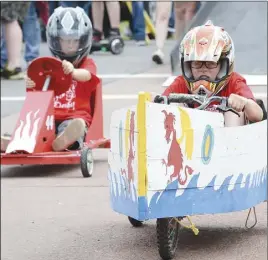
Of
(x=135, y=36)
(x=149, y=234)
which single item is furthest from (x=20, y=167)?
(x=135, y=36)

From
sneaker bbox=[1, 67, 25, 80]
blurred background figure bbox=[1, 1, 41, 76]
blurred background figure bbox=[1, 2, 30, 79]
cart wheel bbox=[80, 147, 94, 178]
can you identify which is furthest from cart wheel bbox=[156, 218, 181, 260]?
blurred background figure bbox=[1, 1, 41, 76]

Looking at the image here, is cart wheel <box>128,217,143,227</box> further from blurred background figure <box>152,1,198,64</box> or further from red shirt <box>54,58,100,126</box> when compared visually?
blurred background figure <box>152,1,198,64</box>

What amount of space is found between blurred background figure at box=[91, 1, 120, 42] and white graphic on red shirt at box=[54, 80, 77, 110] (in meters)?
6.78

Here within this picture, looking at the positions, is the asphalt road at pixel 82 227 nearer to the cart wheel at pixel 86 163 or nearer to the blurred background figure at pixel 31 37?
the cart wheel at pixel 86 163

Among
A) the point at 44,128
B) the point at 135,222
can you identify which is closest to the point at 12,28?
the point at 44,128

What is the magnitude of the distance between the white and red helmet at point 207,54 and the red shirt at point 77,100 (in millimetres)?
2417

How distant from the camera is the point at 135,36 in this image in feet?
54.7

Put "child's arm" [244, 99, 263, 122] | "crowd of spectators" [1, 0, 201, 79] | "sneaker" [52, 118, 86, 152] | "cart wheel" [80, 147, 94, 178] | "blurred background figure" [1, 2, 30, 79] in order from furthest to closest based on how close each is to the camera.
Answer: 1. "crowd of spectators" [1, 0, 201, 79]
2. "blurred background figure" [1, 2, 30, 79]
3. "sneaker" [52, 118, 86, 152]
4. "cart wheel" [80, 147, 94, 178]
5. "child's arm" [244, 99, 263, 122]

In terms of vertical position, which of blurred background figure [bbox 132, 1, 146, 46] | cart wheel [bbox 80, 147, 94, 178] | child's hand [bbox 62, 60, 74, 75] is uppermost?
child's hand [bbox 62, 60, 74, 75]

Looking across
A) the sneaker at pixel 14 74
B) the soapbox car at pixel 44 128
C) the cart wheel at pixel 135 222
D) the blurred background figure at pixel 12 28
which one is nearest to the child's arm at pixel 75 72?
the soapbox car at pixel 44 128

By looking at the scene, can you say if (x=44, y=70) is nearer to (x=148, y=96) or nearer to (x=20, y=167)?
(x=20, y=167)

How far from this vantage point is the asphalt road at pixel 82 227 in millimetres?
5195

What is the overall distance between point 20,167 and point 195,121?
11.3ft

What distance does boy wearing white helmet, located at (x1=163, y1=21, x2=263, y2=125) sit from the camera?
5.37 m
